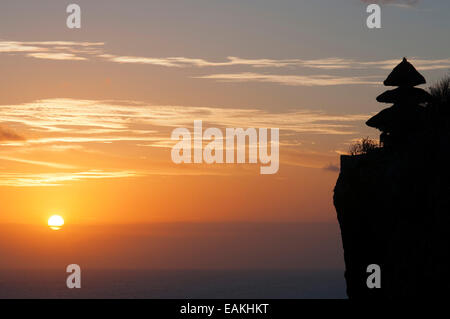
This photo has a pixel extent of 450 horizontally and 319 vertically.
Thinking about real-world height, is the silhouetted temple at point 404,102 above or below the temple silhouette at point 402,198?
above

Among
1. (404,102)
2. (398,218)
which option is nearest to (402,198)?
(398,218)

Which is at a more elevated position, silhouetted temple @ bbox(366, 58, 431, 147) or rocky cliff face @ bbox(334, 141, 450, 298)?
silhouetted temple @ bbox(366, 58, 431, 147)

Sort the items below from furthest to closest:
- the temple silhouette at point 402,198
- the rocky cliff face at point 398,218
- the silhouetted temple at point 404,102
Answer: the silhouetted temple at point 404,102
the temple silhouette at point 402,198
the rocky cliff face at point 398,218

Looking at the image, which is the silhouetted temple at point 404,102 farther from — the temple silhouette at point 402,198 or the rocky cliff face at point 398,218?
the rocky cliff face at point 398,218

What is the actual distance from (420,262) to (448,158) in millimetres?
5321

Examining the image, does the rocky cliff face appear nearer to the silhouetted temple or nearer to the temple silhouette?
the temple silhouette

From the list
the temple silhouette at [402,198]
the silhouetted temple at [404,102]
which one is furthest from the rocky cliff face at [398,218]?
the silhouetted temple at [404,102]

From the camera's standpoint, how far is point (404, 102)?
39969 millimetres

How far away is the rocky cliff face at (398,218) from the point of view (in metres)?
35.2

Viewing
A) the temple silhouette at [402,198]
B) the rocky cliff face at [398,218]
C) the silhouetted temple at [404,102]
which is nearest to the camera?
the rocky cliff face at [398,218]

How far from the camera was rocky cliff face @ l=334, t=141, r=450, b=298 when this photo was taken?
35219mm

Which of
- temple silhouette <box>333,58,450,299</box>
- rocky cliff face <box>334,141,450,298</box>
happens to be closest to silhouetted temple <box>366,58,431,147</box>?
temple silhouette <box>333,58,450,299</box>

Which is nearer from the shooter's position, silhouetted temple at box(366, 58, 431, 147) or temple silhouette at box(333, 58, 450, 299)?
temple silhouette at box(333, 58, 450, 299)

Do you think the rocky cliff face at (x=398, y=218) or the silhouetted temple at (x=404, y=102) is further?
the silhouetted temple at (x=404, y=102)
